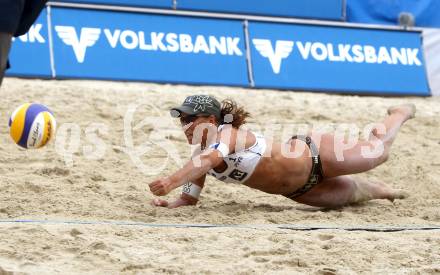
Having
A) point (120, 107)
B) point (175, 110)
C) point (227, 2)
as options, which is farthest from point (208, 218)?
point (227, 2)

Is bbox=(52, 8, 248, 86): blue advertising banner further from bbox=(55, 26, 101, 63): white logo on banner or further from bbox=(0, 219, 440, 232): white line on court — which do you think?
bbox=(0, 219, 440, 232): white line on court

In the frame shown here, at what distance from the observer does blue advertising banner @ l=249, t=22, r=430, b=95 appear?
33.4 ft

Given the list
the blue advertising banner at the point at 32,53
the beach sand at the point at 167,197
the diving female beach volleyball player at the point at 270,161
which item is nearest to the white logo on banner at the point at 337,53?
the beach sand at the point at 167,197

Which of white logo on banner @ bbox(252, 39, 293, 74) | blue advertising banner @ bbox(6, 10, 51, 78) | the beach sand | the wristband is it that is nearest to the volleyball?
the beach sand

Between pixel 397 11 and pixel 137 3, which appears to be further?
pixel 397 11

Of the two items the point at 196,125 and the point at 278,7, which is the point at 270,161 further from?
the point at 278,7

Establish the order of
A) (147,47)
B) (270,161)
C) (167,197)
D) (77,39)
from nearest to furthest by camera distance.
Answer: (270,161) → (167,197) → (77,39) → (147,47)

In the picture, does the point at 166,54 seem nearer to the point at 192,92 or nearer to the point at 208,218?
the point at 192,92

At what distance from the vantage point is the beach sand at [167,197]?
4395mm

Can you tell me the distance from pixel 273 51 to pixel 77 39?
2.23 meters

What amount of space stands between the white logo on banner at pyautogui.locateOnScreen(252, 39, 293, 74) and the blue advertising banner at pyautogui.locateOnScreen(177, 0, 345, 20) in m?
0.65

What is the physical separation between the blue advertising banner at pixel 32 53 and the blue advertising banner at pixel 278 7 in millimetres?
1794

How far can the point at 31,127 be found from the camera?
538cm

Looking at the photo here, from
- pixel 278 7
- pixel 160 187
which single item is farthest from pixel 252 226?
pixel 278 7
